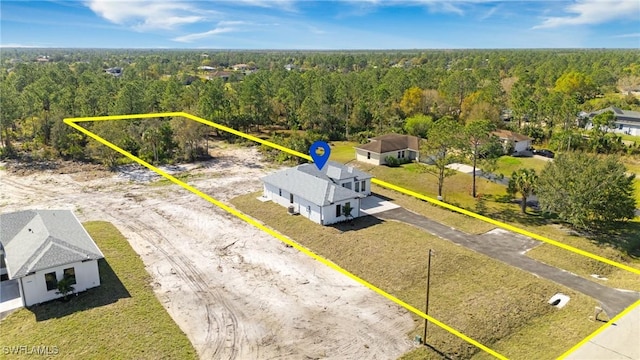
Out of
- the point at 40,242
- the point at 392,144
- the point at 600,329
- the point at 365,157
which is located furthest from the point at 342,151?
the point at 600,329

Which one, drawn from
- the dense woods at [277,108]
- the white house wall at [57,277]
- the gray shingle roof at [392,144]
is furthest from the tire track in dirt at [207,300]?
the gray shingle roof at [392,144]

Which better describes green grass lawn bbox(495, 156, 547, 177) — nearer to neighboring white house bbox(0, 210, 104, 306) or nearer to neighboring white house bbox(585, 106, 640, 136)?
neighboring white house bbox(585, 106, 640, 136)

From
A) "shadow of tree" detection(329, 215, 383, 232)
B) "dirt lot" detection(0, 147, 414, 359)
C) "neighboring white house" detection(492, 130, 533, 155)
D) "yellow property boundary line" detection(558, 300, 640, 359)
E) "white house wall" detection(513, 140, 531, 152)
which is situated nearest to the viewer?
"yellow property boundary line" detection(558, 300, 640, 359)

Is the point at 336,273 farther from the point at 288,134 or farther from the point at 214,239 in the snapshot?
the point at 288,134

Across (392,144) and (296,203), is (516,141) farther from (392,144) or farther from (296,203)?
(296,203)

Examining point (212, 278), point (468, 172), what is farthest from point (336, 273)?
point (468, 172)

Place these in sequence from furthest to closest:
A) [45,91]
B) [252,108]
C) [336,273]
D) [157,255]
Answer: [252,108]
[45,91]
[157,255]
[336,273]

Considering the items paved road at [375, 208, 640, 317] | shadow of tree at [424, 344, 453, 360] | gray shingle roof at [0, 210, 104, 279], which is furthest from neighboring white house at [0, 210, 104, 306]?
paved road at [375, 208, 640, 317]
